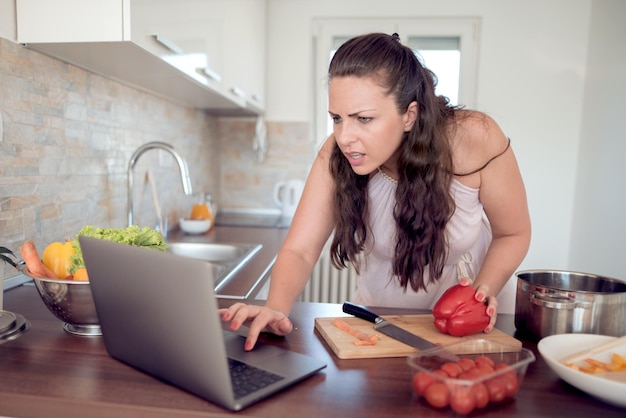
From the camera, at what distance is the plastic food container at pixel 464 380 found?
630mm

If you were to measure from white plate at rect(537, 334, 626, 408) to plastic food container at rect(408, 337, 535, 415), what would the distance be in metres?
0.05

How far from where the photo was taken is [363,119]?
3.49 ft

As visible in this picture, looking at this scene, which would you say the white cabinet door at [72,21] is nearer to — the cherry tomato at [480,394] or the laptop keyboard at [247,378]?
the laptop keyboard at [247,378]

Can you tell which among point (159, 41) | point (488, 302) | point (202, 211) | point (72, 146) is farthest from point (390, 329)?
point (202, 211)

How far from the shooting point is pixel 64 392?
0.68 meters

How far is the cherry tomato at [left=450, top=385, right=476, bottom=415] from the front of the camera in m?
0.63

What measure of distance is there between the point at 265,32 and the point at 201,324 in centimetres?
264

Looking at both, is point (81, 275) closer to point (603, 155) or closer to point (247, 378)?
point (247, 378)

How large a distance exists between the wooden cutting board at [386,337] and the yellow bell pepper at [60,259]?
48 centimetres

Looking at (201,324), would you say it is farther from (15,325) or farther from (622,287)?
(622,287)

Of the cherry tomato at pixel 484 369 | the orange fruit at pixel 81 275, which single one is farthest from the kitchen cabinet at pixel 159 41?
the cherry tomato at pixel 484 369

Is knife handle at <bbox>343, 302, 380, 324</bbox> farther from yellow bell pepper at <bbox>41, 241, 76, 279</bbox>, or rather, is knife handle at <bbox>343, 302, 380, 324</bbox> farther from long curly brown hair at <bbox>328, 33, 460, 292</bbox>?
yellow bell pepper at <bbox>41, 241, 76, 279</bbox>

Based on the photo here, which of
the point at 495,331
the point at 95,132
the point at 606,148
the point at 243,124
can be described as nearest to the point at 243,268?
the point at 95,132

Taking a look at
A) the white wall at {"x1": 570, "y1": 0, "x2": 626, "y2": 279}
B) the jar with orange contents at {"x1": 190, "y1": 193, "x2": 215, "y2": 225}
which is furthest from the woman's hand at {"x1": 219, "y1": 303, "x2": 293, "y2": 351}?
the white wall at {"x1": 570, "y1": 0, "x2": 626, "y2": 279}
